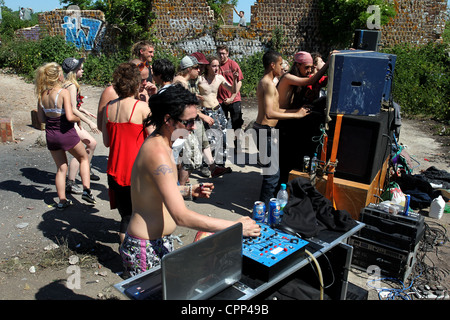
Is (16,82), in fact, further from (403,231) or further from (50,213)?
(403,231)

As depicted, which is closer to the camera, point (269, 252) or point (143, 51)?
point (269, 252)

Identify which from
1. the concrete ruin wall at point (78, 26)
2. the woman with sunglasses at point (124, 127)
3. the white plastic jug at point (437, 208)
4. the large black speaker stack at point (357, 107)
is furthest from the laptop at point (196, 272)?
the concrete ruin wall at point (78, 26)

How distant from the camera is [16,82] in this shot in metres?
12.1

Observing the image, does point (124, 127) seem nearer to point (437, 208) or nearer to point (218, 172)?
point (218, 172)

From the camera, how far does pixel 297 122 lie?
4.85 m

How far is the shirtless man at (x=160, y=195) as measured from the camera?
2.20 metres

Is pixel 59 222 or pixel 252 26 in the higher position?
pixel 252 26

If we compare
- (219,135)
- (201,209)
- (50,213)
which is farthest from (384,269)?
(50,213)

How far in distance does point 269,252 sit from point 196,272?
606 millimetres

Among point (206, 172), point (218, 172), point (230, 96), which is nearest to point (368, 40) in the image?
point (230, 96)

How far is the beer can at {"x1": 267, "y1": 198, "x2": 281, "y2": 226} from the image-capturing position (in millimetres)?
2795

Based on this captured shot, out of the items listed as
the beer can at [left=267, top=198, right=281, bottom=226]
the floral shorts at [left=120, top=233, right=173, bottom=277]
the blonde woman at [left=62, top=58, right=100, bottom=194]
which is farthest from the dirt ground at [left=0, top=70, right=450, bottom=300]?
the beer can at [left=267, top=198, right=281, bottom=226]
